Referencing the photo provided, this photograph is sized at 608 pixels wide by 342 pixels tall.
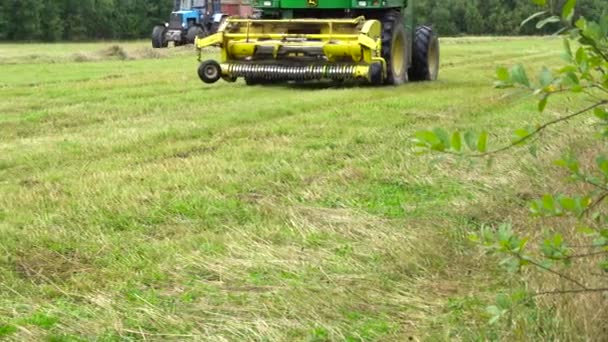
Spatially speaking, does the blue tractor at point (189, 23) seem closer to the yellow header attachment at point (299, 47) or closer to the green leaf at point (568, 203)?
the yellow header attachment at point (299, 47)

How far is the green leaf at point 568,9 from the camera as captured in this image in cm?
195

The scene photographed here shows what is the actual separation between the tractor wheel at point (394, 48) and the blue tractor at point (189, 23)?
18773 millimetres

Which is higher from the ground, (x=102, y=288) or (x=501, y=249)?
(x=501, y=249)

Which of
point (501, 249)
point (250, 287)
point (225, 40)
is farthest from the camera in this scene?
point (225, 40)

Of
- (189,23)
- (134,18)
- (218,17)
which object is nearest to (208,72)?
(218,17)

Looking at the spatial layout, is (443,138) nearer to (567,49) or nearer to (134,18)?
(567,49)

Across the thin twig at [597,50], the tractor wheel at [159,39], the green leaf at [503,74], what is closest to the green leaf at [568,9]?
the thin twig at [597,50]

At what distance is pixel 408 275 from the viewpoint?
3748 mm

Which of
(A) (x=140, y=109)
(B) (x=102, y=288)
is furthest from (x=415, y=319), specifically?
(A) (x=140, y=109)

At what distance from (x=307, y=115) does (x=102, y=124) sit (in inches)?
84.7

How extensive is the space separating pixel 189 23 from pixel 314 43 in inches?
862

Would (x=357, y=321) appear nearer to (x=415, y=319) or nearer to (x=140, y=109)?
(x=415, y=319)

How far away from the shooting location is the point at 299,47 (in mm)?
12391

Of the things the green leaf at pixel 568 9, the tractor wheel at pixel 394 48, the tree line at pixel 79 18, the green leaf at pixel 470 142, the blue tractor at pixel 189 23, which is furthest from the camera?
the tree line at pixel 79 18
